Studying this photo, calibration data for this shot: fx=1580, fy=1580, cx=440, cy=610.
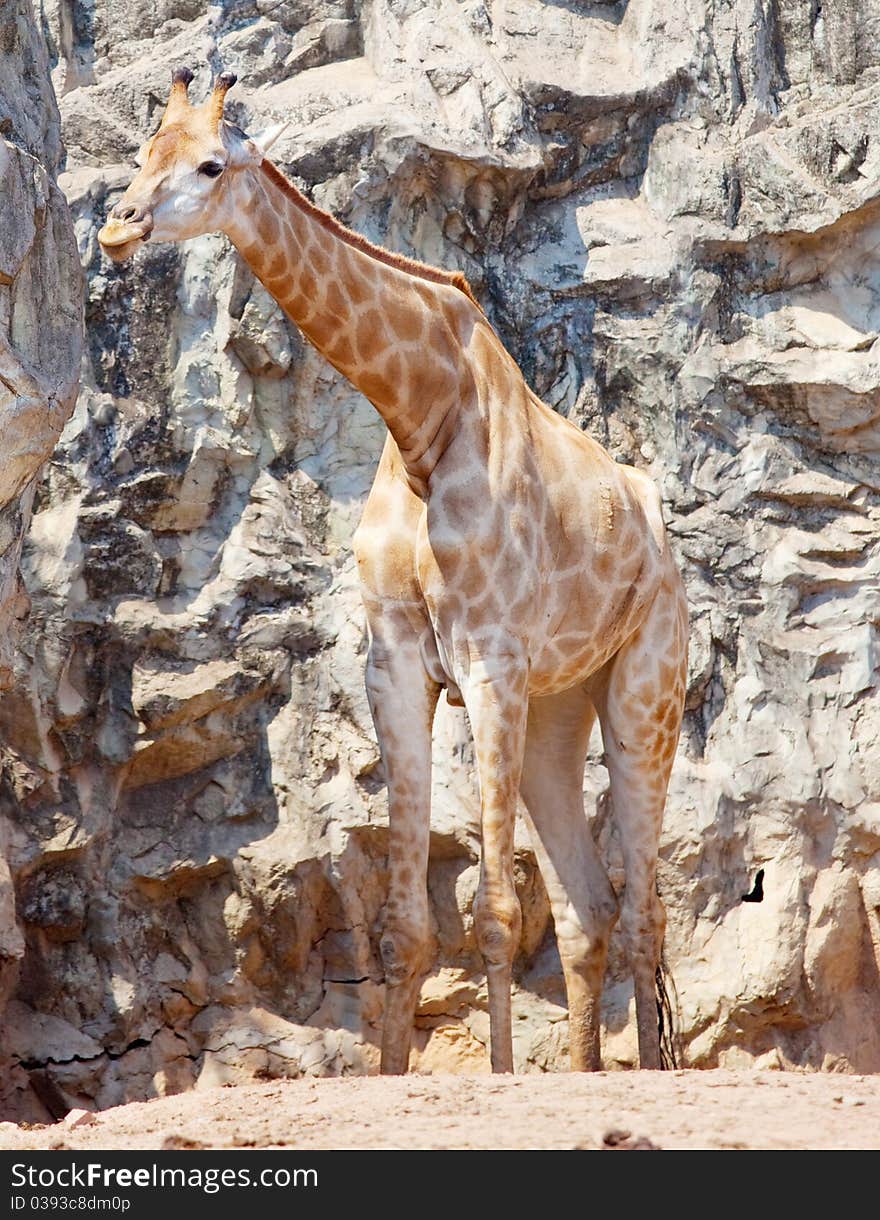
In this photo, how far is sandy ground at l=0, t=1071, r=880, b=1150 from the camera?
3795 mm

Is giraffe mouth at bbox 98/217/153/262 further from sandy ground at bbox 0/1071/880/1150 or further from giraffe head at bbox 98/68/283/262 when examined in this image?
sandy ground at bbox 0/1071/880/1150

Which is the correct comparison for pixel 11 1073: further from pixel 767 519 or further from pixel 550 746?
pixel 767 519

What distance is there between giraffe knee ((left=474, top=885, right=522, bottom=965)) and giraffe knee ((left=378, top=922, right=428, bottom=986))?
9.5 inches

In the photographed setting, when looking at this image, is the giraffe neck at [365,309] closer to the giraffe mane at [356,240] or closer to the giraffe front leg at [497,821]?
the giraffe mane at [356,240]

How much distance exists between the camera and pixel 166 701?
7309 mm

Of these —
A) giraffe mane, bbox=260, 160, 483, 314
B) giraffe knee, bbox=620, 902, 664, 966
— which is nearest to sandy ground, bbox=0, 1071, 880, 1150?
giraffe knee, bbox=620, 902, 664, 966

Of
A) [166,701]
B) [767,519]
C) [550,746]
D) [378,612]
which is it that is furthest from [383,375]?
[767,519]

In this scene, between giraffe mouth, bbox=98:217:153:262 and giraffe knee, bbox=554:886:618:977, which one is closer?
giraffe mouth, bbox=98:217:153:262

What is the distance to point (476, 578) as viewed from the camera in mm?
5617

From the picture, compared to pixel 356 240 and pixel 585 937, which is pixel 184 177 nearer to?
pixel 356 240

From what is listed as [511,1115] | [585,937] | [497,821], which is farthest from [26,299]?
[511,1115]

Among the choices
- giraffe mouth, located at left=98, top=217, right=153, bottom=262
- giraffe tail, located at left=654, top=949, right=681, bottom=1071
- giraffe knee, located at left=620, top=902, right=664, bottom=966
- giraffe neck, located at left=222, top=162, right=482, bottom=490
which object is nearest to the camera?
giraffe mouth, located at left=98, top=217, right=153, bottom=262

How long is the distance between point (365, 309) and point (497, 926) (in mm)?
2235
